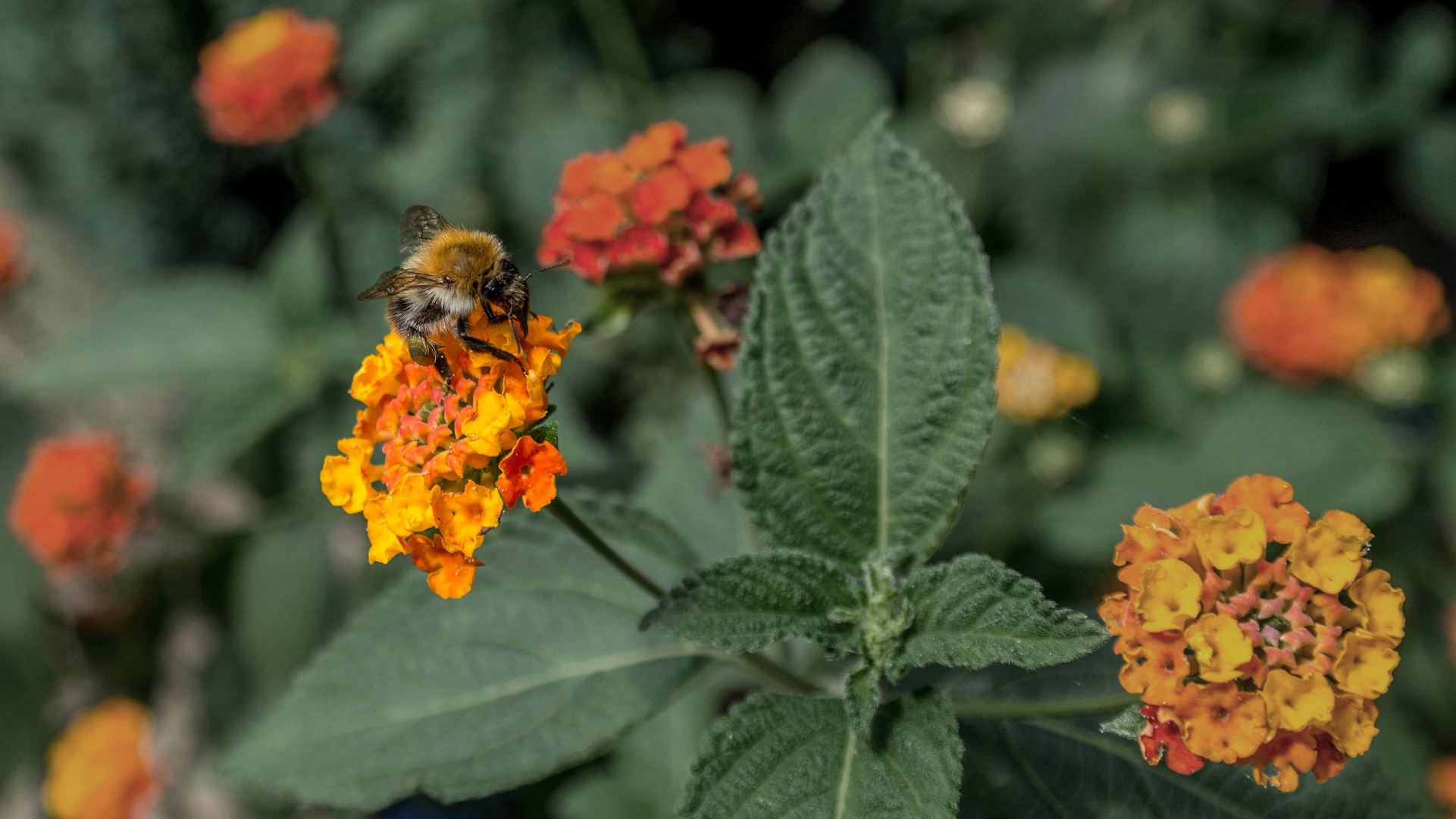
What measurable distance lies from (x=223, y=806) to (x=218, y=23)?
90.8 inches

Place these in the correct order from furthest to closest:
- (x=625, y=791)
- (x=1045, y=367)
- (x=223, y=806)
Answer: (x=223, y=806), (x=1045, y=367), (x=625, y=791)

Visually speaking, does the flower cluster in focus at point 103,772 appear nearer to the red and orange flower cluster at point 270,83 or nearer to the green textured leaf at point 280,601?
the green textured leaf at point 280,601

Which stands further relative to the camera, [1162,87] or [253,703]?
[1162,87]

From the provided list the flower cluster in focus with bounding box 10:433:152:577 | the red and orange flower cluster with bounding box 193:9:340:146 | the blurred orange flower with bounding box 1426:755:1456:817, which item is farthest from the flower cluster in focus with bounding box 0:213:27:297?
the blurred orange flower with bounding box 1426:755:1456:817

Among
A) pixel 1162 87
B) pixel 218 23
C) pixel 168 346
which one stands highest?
pixel 218 23

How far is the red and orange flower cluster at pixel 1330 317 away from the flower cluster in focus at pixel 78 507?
2.61m

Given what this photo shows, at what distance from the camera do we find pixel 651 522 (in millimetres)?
1145

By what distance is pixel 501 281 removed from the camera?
38.9 inches

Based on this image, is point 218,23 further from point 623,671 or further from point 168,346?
point 623,671

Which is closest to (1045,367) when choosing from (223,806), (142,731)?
(142,731)

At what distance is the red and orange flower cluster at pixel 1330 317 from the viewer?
88.4 inches

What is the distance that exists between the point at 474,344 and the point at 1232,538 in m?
0.68

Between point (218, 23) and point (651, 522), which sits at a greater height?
point (218, 23)

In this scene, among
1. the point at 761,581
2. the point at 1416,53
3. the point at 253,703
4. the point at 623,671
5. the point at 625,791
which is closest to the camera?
the point at 761,581
